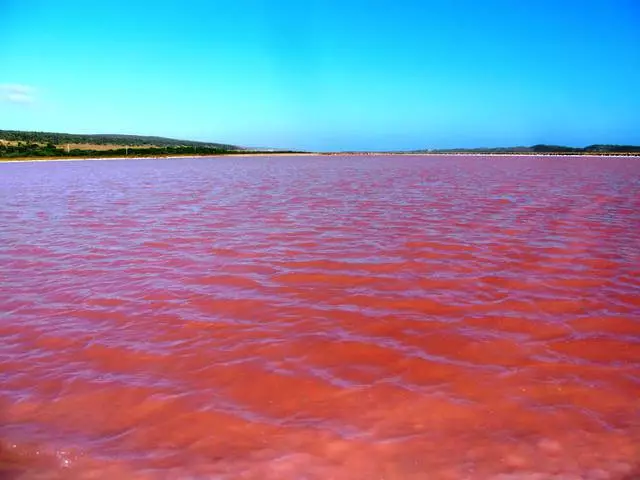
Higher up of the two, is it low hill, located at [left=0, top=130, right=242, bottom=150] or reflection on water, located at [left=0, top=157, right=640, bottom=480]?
low hill, located at [left=0, top=130, right=242, bottom=150]

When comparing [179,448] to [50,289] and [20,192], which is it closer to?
[50,289]

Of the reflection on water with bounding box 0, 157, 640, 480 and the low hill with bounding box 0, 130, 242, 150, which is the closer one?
the reflection on water with bounding box 0, 157, 640, 480

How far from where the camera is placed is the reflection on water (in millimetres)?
2502

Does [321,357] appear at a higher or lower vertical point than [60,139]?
lower

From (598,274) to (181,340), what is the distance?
187 inches

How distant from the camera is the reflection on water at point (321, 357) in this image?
2502 millimetres

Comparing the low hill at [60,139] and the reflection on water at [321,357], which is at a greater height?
the low hill at [60,139]

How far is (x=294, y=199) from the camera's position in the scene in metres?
13.2

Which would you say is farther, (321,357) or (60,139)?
(60,139)

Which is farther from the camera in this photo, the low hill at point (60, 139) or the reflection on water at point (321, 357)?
the low hill at point (60, 139)

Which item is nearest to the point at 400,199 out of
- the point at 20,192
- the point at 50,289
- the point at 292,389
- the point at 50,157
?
the point at 50,289

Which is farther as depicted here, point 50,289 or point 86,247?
point 86,247

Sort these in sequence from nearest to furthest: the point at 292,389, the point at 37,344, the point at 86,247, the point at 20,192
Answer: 1. the point at 292,389
2. the point at 37,344
3. the point at 86,247
4. the point at 20,192

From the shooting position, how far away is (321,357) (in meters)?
3.57
